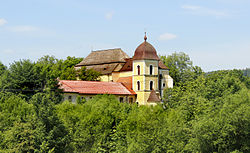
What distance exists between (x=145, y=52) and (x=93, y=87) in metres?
11.2

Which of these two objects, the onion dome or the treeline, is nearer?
the treeline

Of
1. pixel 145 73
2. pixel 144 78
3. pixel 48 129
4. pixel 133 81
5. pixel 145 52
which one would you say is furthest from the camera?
pixel 133 81

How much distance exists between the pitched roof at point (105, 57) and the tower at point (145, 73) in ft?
27.3

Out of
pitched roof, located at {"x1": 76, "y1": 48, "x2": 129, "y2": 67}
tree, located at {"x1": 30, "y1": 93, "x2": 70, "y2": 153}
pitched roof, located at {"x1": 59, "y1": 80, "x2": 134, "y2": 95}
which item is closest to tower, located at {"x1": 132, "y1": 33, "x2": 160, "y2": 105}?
pitched roof, located at {"x1": 59, "y1": 80, "x2": 134, "y2": 95}

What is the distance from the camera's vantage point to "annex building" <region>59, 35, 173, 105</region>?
70569 millimetres

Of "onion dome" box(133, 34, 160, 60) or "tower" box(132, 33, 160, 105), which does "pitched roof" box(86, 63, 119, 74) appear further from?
"onion dome" box(133, 34, 160, 60)

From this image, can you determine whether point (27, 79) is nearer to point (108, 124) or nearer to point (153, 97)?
point (108, 124)

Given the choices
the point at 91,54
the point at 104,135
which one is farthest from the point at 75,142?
the point at 91,54

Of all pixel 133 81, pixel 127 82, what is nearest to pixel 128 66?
pixel 127 82

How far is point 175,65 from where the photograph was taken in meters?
92.9

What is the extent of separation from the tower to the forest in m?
16.9

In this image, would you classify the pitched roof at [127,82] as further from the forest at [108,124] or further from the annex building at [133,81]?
the forest at [108,124]

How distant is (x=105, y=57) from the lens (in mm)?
87688

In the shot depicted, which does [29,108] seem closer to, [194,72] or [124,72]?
[124,72]
